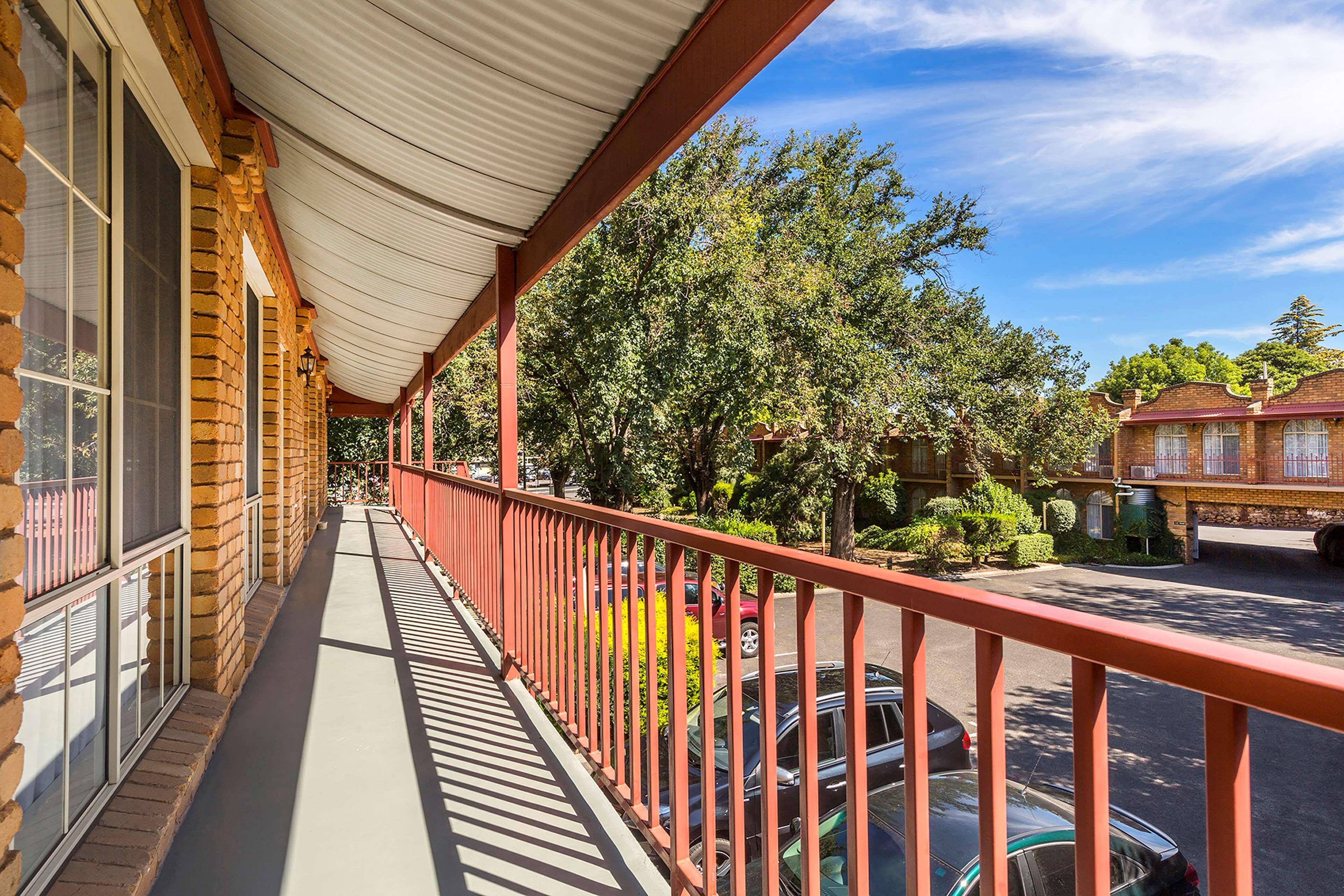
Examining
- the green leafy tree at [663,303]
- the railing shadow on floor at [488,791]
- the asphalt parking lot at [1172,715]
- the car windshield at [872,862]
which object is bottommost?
the asphalt parking lot at [1172,715]

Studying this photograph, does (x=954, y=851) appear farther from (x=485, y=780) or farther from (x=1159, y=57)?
(x=1159, y=57)

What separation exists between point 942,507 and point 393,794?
72.5 feet

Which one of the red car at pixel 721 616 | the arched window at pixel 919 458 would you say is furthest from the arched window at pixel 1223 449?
the red car at pixel 721 616

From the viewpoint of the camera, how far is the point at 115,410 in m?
1.78

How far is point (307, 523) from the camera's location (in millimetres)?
8320

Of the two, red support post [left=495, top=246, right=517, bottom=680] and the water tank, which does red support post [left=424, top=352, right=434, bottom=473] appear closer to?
red support post [left=495, top=246, right=517, bottom=680]

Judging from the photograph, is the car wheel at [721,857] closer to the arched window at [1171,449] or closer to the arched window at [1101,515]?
the arched window at [1101,515]

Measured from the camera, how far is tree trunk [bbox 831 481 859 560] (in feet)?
58.7

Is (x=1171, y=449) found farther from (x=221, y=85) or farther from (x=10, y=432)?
(x=10, y=432)

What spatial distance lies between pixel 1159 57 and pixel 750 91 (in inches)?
1223

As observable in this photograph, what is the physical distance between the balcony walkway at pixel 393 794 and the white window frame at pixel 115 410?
0.29 m

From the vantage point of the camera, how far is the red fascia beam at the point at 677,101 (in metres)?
1.44

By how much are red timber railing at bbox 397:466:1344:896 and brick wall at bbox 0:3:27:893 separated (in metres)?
1.17

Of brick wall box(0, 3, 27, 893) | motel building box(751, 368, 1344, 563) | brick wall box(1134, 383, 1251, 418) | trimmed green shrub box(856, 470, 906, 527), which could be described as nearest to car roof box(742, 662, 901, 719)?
brick wall box(0, 3, 27, 893)
